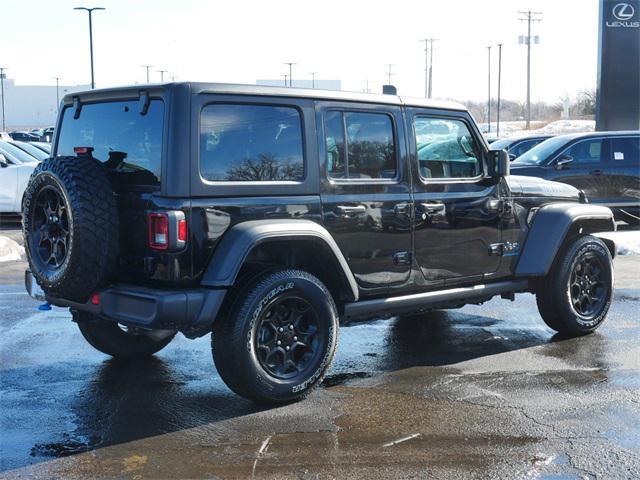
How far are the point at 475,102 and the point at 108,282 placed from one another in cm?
13088

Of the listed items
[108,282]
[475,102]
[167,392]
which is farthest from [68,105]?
[475,102]

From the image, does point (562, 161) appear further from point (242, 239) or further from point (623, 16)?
point (623, 16)

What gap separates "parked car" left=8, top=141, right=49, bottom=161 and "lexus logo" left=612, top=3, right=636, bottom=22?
1743 centimetres

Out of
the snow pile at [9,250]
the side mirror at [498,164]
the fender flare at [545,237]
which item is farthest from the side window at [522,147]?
the side mirror at [498,164]

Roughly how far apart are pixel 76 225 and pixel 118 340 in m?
1.72

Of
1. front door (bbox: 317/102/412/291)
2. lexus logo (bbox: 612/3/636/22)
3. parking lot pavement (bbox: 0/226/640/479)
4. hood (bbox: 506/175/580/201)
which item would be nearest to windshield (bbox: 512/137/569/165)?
hood (bbox: 506/175/580/201)

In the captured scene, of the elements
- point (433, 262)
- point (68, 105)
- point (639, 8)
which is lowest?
point (433, 262)

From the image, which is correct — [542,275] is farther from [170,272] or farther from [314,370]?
[170,272]

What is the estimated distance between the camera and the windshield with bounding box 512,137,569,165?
14219 millimetres

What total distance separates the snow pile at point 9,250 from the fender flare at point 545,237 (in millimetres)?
7583

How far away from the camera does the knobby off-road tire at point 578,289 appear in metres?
6.78

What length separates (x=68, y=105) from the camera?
5770 millimetres

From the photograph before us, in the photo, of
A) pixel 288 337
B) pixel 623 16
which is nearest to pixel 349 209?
pixel 288 337

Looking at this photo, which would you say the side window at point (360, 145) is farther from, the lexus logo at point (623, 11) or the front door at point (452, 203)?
the lexus logo at point (623, 11)
